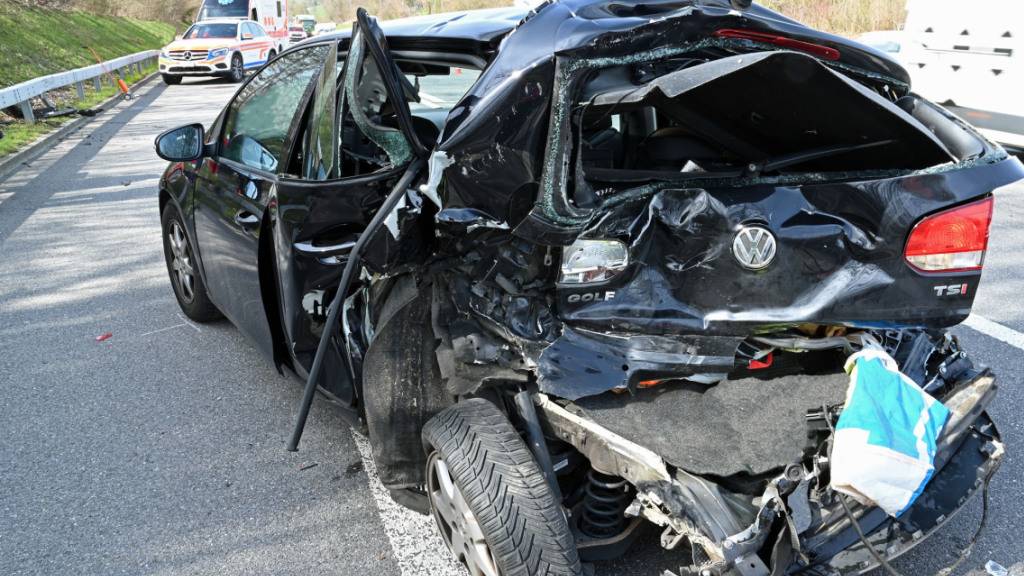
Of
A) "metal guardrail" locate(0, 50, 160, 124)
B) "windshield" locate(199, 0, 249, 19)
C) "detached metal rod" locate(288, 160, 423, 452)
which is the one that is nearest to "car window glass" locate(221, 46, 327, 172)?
"detached metal rod" locate(288, 160, 423, 452)

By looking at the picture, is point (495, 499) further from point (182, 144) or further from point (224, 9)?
point (224, 9)

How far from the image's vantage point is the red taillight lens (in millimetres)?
2291

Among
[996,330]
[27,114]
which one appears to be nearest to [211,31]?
[27,114]

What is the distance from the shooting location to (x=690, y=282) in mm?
2271

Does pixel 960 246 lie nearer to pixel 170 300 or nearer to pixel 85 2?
pixel 170 300

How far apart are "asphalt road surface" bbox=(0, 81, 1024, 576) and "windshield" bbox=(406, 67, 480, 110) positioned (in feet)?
5.15

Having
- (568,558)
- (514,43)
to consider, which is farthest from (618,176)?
(568,558)

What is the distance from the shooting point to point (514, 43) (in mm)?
2428

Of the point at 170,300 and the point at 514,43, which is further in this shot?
the point at 170,300

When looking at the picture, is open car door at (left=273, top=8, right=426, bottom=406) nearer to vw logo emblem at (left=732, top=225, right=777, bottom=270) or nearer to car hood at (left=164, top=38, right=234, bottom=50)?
vw logo emblem at (left=732, top=225, right=777, bottom=270)

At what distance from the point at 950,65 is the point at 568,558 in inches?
329

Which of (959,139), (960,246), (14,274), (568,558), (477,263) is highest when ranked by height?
(959,139)

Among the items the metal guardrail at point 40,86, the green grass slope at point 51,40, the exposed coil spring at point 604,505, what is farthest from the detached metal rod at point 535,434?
the green grass slope at point 51,40

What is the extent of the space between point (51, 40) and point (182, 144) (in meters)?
23.7
